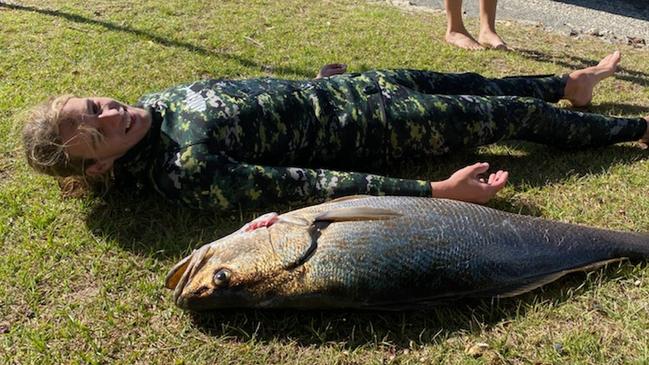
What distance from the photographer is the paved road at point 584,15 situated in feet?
24.6

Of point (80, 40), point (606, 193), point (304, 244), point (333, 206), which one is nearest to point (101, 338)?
point (304, 244)

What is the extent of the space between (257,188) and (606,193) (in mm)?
2006

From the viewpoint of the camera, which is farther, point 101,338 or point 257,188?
point 257,188

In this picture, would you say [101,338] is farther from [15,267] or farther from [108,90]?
[108,90]

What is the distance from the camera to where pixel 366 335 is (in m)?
2.76

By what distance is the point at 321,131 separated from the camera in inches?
142

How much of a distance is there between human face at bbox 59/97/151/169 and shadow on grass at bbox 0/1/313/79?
7.40 ft

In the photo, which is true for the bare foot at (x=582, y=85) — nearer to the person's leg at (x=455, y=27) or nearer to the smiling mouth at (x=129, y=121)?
the person's leg at (x=455, y=27)

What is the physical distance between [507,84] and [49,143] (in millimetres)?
2891

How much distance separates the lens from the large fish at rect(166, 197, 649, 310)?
2.62 m

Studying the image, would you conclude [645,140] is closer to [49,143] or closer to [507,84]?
[507,84]

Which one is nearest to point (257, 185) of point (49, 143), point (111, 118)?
point (111, 118)

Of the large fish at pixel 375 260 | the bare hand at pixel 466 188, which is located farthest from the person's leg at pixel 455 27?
the large fish at pixel 375 260

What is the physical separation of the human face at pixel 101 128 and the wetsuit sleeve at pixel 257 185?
0.29 meters
